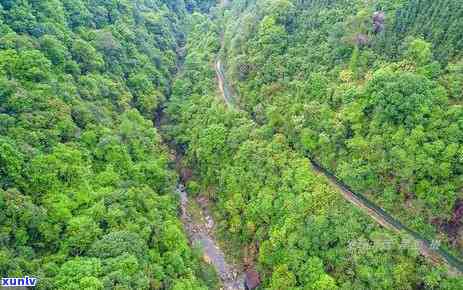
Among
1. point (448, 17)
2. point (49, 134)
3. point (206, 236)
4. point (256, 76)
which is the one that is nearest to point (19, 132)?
point (49, 134)

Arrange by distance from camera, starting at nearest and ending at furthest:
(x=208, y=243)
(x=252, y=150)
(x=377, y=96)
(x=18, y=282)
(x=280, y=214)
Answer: (x=18, y=282) → (x=377, y=96) → (x=280, y=214) → (x=252, y=150) → (x=208, y=243)

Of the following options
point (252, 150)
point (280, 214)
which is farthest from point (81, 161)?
point (280, 214)

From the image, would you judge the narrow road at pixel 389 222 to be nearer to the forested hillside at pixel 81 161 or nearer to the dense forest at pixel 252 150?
the dense forest at pixel 252 150

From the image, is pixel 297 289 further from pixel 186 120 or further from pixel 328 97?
pixel 186 120

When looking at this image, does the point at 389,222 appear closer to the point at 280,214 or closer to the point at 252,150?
the point at 280,214

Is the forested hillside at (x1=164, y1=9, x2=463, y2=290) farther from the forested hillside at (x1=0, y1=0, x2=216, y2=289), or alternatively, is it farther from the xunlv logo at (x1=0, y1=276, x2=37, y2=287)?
the xunlv logo at (x1=0, y1=276, x2=37, y2=287)

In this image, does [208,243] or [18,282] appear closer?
[18,282]
